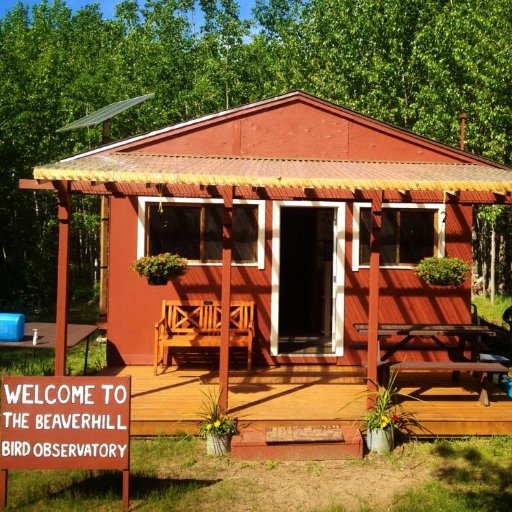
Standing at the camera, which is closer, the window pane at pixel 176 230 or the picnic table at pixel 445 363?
the picnic table at pixel 445 363

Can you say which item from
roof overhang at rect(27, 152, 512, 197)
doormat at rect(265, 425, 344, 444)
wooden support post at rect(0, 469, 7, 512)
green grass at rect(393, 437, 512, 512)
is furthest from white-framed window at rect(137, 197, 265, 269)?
wooden support post at rect(0, 469, 7, 512)

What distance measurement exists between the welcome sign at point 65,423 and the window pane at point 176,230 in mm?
4230

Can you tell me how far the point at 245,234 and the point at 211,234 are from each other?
54 centimetres

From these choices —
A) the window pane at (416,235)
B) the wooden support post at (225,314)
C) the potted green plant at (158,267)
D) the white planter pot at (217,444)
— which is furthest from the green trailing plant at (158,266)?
the window pane at (416,235)

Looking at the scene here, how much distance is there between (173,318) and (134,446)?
271 cm

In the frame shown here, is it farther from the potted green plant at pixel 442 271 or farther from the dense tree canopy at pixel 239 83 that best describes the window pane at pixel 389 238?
the dense tree canopy at pixel 239 83

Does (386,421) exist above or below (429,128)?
below

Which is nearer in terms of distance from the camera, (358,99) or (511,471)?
(511,471)

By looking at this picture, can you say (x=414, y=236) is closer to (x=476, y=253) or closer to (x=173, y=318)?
(x=173, y=318)

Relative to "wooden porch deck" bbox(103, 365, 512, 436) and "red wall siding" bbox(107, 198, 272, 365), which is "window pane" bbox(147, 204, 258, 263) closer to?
"red wall siding" bbox(107, 198, 272, 365)

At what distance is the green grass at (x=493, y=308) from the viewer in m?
16.3

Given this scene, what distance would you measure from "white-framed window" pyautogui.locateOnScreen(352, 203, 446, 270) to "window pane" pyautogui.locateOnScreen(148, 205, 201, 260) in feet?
8.29

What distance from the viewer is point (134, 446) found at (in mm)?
5828

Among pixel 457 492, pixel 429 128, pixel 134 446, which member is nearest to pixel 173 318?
pixel 134 446
